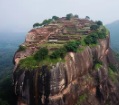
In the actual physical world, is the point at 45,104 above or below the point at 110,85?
above

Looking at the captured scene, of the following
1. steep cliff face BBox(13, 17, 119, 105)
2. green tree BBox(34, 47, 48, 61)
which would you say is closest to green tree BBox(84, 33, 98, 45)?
steep cliff face BBox(13, 17, 119, 105)

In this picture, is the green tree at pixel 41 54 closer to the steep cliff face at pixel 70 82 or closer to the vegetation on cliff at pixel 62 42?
the vegetation on cliff at pixel 62 42

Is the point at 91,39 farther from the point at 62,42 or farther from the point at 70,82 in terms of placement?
the point at 70,82

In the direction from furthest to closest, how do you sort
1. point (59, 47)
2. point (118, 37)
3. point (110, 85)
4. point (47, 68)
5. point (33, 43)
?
point (118, 37)
point (110, 85)
point (33, 43)
point (59, 47)
point (47, 68)

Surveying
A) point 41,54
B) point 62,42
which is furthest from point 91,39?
point 41,54

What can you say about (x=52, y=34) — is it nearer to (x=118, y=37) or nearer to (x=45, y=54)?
(x=45, y=54)

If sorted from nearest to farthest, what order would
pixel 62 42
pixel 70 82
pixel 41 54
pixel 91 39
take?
pixel 41 54 < pixel 70 82 < pixel 62 42 < pixel 91 39

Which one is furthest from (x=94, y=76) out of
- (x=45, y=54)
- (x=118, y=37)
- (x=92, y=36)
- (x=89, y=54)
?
(x=118, y=37)

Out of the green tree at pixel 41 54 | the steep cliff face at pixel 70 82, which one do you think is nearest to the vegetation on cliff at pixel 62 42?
the green tree at pixel 41 54
